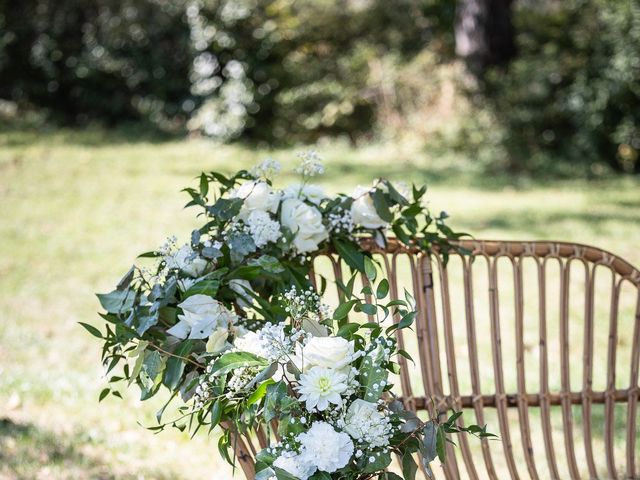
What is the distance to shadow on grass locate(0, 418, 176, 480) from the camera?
2.93m

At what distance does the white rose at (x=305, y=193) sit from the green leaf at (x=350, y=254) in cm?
13

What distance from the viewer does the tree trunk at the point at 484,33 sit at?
9.72 metres

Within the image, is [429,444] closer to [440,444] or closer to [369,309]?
[440,444]

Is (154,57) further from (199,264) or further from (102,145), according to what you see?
(199,264)

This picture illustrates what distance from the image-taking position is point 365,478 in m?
1.56

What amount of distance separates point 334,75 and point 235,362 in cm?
944

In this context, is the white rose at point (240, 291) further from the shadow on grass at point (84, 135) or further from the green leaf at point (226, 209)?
the shadow on grass at point (84, 135)

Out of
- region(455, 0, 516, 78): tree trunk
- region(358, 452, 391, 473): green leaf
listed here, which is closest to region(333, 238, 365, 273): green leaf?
region(358, 452, 391, 473): green leaf

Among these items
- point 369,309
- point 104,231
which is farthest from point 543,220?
point 369,309

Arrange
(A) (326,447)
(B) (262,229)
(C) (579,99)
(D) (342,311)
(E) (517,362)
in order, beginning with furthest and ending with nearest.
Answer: (C) (579,99) → (E) (517,362) → (B) (262,229) → (D) (342,311) → (A) (326,447)

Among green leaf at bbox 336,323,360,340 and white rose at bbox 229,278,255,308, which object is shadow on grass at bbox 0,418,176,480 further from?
green leaf at bbox 336,323,360,340

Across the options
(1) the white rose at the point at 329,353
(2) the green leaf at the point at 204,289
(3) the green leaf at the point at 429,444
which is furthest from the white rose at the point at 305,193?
(3) the green leaf at the point at 429,444

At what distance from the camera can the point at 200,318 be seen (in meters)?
1.84

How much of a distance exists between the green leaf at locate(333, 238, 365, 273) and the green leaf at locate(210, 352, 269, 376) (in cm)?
63
